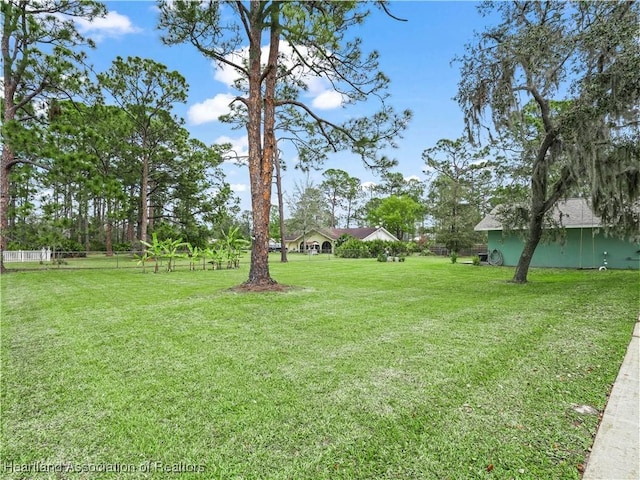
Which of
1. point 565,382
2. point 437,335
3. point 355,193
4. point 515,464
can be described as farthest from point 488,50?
point 355,193

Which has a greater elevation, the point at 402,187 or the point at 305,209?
the point at 402,187

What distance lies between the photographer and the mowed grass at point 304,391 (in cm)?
193

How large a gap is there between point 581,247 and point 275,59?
49.4ft

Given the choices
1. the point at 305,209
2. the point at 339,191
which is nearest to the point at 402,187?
the point at 339,191

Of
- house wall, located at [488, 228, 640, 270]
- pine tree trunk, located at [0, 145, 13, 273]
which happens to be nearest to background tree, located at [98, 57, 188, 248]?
pine tree trunk, located at [0, 145, 13, 273]

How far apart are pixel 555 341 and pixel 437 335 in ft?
4.55

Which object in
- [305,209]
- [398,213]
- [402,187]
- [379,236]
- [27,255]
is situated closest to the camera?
[27,255]

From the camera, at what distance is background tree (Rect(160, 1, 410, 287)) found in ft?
23.9

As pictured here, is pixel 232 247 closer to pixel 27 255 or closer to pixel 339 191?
pixel 27 255

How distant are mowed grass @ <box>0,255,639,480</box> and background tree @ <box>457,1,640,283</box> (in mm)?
4003

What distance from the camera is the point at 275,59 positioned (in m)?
8.39

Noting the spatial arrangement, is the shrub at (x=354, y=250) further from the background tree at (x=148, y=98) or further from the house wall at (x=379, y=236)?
the background tree at (x=148, y=98)

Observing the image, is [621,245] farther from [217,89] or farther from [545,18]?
[217,89]

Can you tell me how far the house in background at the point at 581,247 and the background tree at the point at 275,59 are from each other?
7487mm
